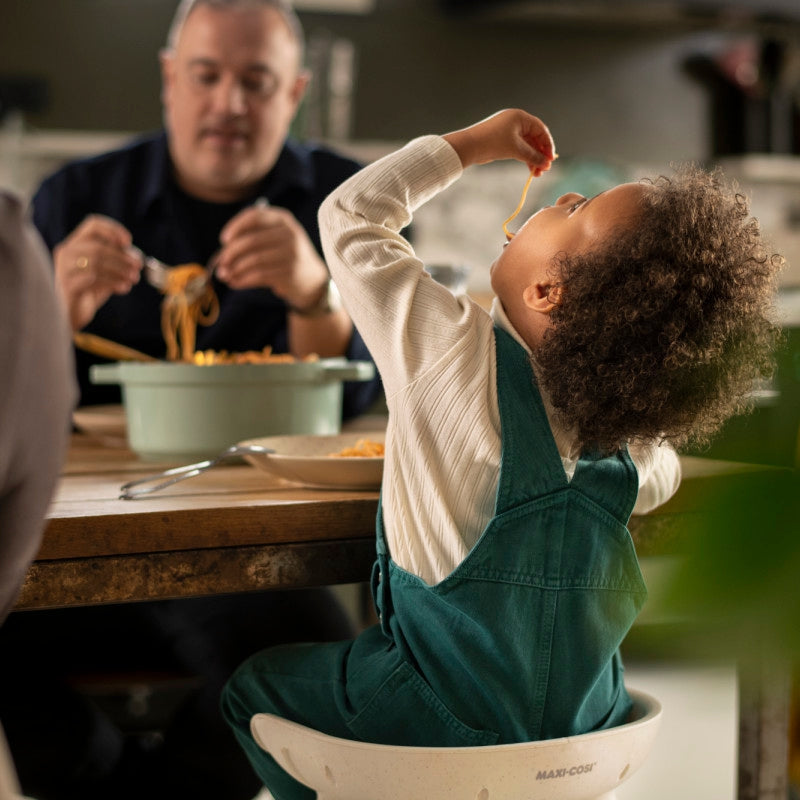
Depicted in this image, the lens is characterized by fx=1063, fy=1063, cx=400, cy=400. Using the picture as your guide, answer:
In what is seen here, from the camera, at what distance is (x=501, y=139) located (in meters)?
1.08

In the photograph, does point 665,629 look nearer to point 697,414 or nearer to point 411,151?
point 697,414

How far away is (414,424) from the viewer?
910 mm

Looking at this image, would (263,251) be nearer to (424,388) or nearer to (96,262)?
(96,262)

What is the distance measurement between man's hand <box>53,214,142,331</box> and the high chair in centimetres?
91

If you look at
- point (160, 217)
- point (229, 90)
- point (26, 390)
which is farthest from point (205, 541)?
point (160, 217)

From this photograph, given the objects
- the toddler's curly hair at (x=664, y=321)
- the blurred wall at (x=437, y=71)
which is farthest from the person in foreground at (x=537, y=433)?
the blurred wall at (x=437, y=71)

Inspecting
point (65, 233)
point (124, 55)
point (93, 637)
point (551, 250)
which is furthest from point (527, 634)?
point (124, 55)

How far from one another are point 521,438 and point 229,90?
1.41 meters

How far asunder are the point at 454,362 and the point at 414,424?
6 cm

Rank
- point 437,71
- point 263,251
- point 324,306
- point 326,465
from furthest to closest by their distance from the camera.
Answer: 1. point 437,71
2. point 324,306
3. point 263,251
4. point 326,465

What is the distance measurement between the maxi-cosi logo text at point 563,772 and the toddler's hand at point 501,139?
0.57 m

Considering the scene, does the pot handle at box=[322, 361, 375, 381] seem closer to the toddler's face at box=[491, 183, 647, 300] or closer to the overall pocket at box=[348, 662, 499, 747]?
the toddler's face at box=[491, 183, 647, 300]

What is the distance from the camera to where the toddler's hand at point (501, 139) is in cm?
107

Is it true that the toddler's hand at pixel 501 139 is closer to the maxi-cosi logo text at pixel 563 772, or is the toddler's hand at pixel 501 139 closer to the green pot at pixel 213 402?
the green pot at pixel 213 402
